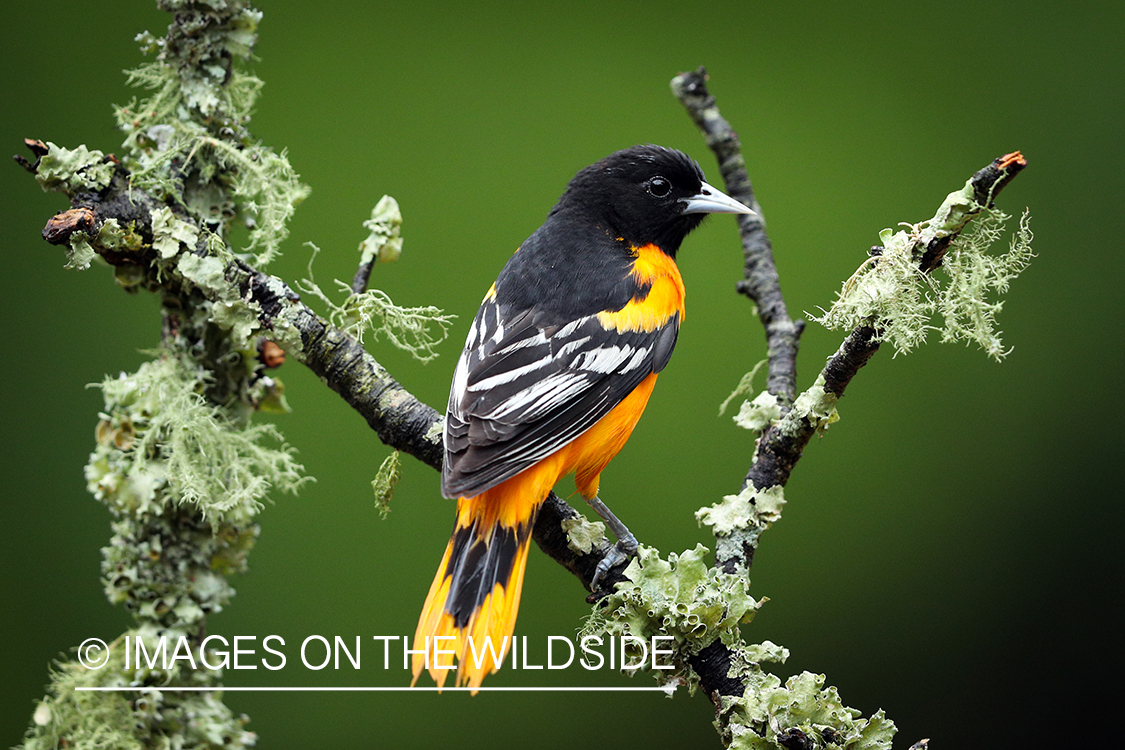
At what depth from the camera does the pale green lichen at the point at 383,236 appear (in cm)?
205

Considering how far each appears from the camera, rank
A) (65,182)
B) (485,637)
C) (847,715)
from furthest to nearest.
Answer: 1. (65,182)
2. (485,637)
3. (847,715)

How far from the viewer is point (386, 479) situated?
6.71 ft

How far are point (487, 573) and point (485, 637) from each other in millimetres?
112

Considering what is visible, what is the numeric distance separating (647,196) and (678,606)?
3.69ft

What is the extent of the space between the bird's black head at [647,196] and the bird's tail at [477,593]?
2.93ft

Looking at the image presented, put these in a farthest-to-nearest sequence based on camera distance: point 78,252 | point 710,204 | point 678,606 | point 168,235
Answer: point 710,204 → point 168,235 → point 78,252 → point 678,606

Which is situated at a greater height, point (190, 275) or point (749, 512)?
point (190, 275)

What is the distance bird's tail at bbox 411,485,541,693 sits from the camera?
1.57 m

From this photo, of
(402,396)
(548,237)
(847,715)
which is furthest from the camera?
(548,237)

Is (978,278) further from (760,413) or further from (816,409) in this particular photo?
(760,413)

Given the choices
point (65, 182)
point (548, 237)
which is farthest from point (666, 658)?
point (65, 182)

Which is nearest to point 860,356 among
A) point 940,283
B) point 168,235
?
point 940,283

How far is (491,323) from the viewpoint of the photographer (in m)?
2.00

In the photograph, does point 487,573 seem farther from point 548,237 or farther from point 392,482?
point 548,237
